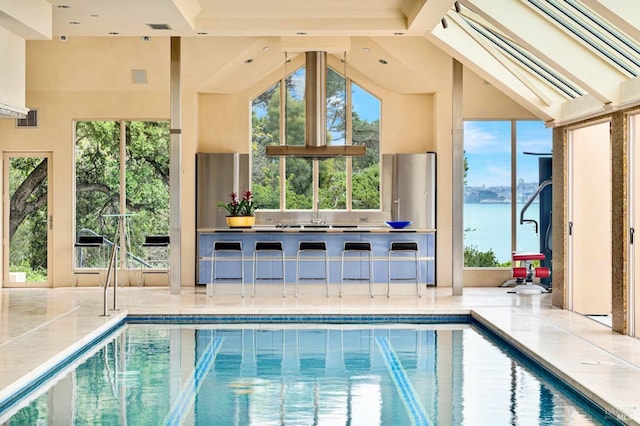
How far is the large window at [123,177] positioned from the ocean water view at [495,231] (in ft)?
16.2

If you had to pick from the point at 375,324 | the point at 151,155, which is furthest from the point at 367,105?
the point at 375,324

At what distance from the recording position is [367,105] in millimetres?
14117

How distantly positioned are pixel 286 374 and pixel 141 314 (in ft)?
11.6

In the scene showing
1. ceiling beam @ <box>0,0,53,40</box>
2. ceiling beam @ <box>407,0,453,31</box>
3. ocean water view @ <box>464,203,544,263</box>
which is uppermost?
ceiling beam @ <box>407,0,453,31</box>

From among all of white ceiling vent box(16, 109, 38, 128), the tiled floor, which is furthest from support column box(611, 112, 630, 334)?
white ceiling vent box(16, 109, 38, 128)

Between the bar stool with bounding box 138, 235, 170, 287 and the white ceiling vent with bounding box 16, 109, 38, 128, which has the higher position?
the white ceiling vent with bounding box 16, 109, 38, 128

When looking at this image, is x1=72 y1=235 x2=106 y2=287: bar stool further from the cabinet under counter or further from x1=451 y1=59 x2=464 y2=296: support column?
x1=451 y1=59 x2=464 y2=296: support column

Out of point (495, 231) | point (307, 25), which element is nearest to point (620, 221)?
point (307, 25)

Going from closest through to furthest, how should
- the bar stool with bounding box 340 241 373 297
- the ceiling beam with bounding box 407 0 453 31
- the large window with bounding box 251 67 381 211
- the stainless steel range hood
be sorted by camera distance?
the ceiling beam with bounding box 407 0 453 31 → the bar stool with bounding box 340 241 373 297 → the stainless steel range hood → the large window with bounding box 251 67 381 211

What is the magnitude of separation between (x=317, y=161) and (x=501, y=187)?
305 cm

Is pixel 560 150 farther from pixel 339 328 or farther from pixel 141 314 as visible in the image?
pixel 141 314

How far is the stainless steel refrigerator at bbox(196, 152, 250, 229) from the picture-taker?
1345cm

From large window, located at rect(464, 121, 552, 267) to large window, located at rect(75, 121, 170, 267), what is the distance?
4.97 meters

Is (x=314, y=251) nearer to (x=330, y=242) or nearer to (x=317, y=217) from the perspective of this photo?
(x=330, y=242)
